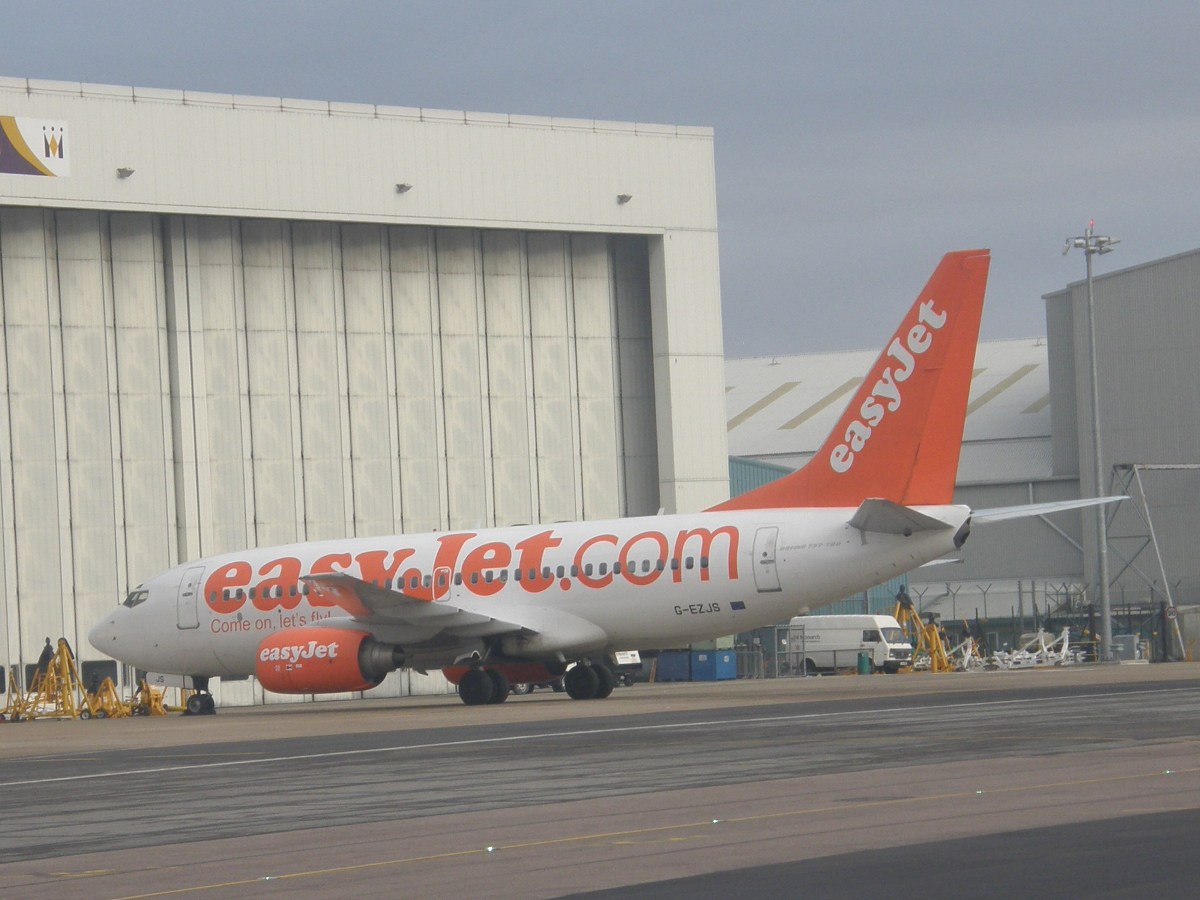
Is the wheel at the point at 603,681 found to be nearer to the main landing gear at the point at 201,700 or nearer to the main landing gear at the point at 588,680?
the main landing gear at the point at 588,680

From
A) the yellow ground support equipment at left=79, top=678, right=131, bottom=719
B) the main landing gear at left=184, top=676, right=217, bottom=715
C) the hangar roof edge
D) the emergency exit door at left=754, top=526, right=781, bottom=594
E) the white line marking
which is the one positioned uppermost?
the hangar roof edge

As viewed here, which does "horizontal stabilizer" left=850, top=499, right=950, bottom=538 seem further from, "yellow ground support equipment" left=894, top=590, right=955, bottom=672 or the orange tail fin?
"yellow ground support equipment" left=894, top=590, right=955, bottom=672

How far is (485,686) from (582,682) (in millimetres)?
1829

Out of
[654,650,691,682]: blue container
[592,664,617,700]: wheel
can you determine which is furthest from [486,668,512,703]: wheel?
[654,650,691,682]: blue container

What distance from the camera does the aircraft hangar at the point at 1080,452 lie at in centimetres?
7506

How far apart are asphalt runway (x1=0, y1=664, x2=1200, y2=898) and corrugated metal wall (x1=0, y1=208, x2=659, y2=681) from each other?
25.3 metres

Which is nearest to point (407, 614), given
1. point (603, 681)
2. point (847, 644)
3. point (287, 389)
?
point (603, 681)

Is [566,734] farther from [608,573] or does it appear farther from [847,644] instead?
[847,644]

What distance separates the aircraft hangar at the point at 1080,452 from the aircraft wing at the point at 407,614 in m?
36.1

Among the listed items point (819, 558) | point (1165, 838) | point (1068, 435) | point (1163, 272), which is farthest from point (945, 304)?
point (1068, 435)

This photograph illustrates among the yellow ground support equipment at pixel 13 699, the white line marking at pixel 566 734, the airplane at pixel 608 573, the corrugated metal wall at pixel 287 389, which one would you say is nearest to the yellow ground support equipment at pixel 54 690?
the yellow ground support equipment at pixel 13 699

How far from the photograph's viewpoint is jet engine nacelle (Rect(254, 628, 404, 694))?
115 ft

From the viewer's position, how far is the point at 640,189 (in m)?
56.8

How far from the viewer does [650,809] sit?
13.5m
